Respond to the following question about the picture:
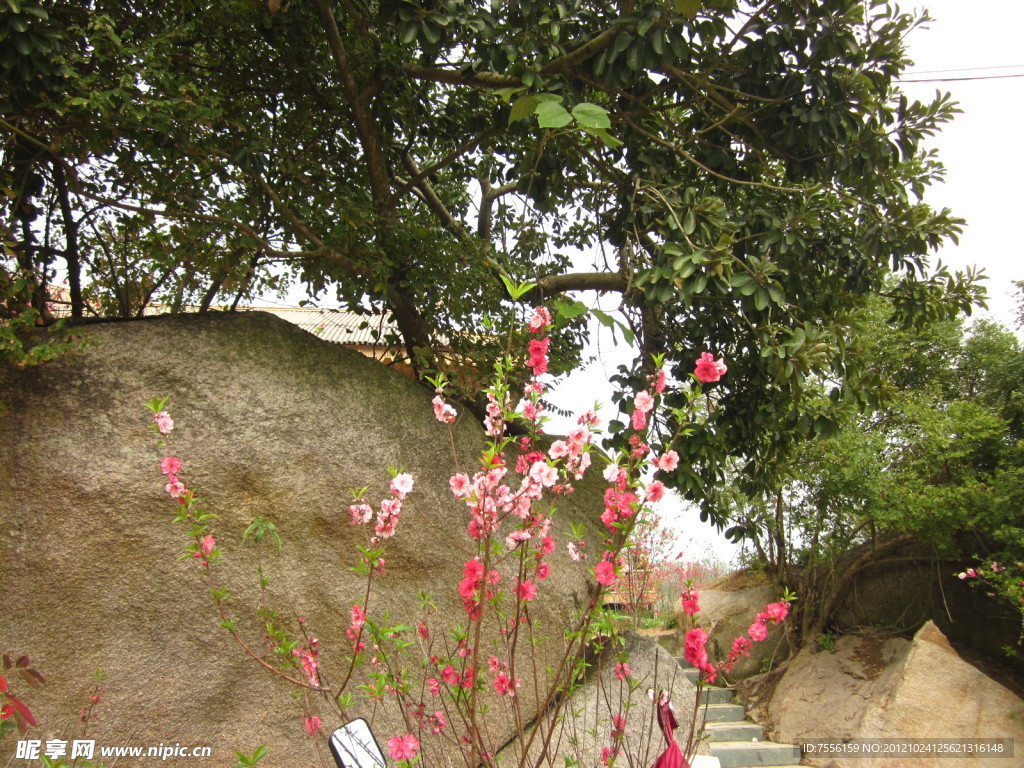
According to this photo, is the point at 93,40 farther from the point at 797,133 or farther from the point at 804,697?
the point at 804,697

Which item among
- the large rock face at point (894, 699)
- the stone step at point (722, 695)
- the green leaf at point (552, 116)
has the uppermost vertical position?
the green leaf at point (552, 116)

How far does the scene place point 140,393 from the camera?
3.33 metres

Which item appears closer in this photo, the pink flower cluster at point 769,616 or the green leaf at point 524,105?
the green leaf at point 524,105

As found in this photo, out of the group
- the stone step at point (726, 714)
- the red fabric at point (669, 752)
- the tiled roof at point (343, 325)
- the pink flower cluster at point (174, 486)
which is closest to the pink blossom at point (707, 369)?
the red fabric at point (669, 752)

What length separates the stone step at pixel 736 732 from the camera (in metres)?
6.53

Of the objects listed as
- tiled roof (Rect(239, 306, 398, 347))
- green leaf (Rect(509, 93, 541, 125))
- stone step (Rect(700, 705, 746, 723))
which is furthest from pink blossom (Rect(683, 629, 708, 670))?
stone step (Rect(700, 705, 746, 723))

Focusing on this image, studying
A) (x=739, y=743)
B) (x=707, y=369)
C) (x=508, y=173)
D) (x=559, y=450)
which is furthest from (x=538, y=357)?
(x=739, y=743)

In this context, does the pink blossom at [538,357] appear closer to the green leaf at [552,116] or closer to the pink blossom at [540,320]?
the pink blossom at [540,320]

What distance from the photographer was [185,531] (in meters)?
3.18

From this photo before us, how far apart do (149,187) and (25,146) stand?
0.57 meters

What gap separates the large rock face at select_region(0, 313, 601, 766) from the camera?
3.02m

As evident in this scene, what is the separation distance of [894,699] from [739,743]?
4.83 feet

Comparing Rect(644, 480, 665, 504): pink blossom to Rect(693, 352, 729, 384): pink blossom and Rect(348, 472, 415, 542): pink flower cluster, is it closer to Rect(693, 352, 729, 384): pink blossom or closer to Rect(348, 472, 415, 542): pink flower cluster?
Rect(693, 352, 729, 384): pink blossom

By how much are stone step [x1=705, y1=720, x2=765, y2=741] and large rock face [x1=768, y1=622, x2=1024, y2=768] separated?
0.18m
